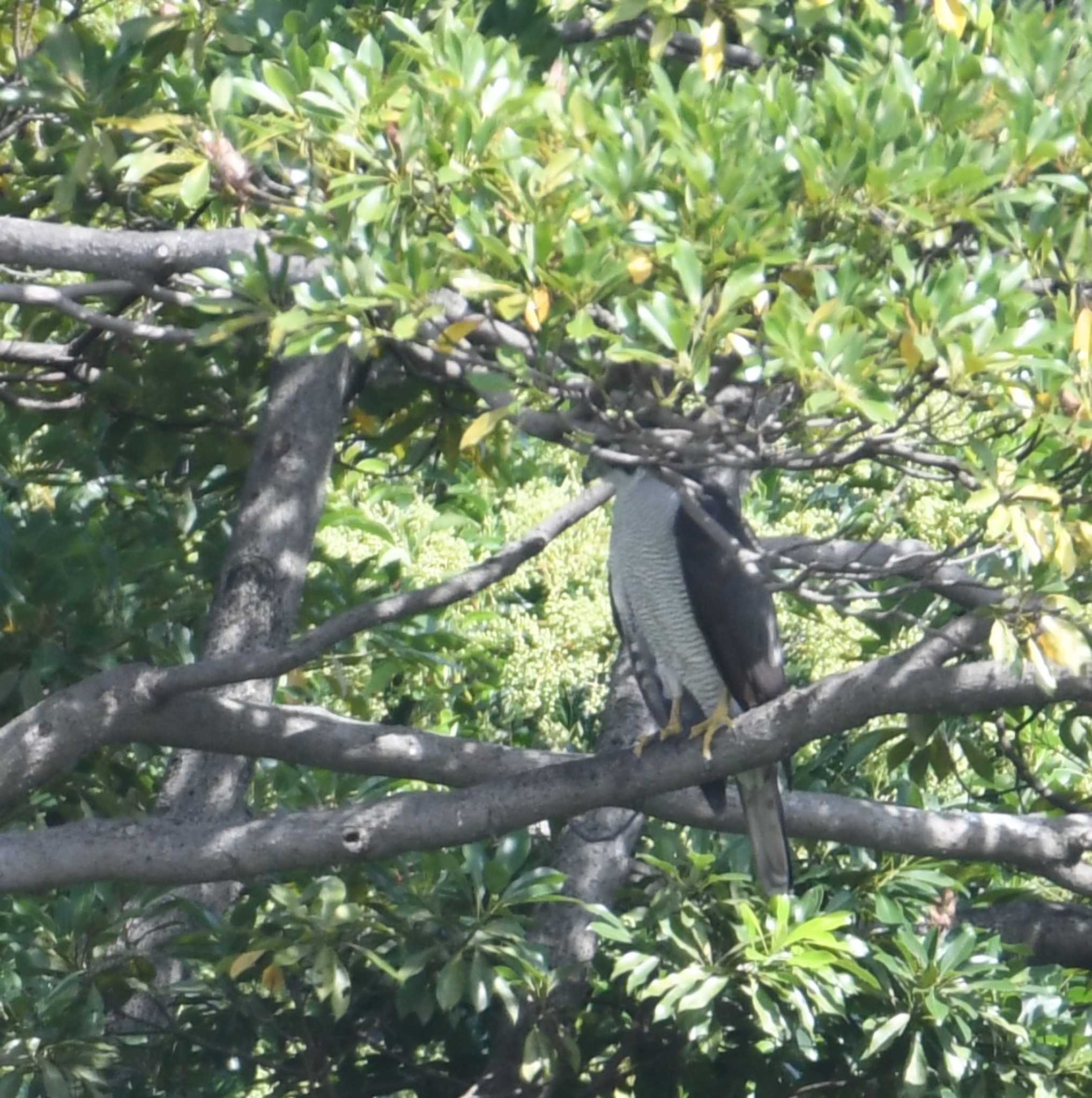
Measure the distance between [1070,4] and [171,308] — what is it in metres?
2.56

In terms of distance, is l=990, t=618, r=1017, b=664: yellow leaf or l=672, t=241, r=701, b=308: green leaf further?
l=990, t=618, r=1017, b=664: yellow leaf

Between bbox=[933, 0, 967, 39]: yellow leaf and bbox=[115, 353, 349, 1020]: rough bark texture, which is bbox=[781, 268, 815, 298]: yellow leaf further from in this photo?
bbox=[115, 353, 349, 1020]: rough bark texture

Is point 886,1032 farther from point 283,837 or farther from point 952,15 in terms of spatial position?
point 952,15

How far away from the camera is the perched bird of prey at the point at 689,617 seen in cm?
478

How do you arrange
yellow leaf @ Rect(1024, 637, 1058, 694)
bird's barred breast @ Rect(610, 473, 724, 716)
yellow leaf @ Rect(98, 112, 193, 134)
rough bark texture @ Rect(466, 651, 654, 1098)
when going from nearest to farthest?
yellow leaf @ Rect(1024, 637, 1058, 694) → yellow leaf @ Rect(98, 112, 193, 134) → rough bark texture @ Rect(466, 651, 654, 1098) → bird's barred breast @ Rect(610, 473, 724, 716)

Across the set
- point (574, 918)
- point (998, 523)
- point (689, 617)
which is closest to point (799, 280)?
point (998, 523)

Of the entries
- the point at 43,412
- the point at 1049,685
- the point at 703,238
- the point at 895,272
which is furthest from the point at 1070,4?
the point at 43,412

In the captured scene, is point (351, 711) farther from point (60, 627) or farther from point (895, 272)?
point (895, 272)

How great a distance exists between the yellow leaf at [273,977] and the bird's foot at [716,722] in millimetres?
1070

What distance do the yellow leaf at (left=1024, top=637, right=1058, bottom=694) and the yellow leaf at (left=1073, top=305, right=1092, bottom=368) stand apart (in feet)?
1.58

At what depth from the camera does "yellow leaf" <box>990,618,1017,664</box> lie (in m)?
2.89

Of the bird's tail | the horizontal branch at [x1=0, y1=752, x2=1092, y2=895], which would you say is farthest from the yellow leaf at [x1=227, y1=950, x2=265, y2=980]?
the bird's tail

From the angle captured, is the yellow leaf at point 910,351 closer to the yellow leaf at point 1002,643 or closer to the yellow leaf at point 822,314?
the yellow leaf at point 822,314

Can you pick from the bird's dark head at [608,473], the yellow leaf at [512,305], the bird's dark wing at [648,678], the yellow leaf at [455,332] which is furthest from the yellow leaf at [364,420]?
the yellow leaf at [512,305]
